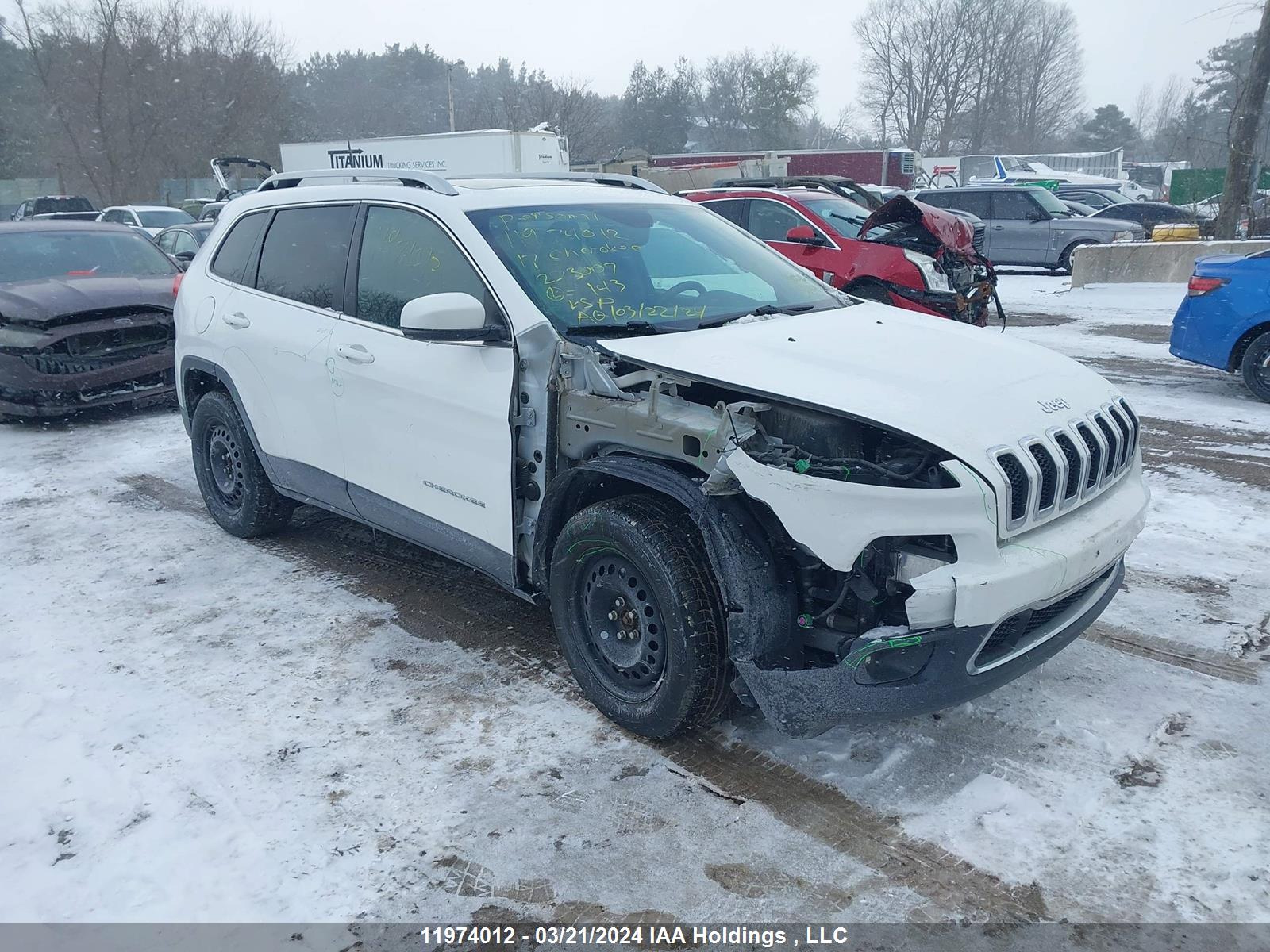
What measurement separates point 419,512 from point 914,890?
8.17ft

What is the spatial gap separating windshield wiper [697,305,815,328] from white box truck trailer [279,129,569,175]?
18344 mm

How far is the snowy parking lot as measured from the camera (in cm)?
271

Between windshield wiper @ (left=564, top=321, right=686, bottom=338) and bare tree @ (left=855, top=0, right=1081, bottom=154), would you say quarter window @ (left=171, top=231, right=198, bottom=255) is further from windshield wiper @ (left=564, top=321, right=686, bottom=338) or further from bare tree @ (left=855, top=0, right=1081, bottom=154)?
bare tree @ (left=855, top=0, right=1081, bottom=154)

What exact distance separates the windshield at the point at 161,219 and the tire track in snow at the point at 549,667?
63.3 ft

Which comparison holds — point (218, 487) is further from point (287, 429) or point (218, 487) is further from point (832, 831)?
point (832, 831)

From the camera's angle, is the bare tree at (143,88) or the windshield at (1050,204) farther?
the bare tree at (143,88)

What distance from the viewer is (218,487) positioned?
5680 mm

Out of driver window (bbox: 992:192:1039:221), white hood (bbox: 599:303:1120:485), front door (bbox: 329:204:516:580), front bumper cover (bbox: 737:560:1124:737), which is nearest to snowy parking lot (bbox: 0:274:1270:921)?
front bumper cover (bbox: 737:560:1124:737)

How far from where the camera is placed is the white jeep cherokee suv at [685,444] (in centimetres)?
281

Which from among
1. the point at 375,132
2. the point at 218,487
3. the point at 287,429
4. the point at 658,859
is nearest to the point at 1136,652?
the point at 658,859

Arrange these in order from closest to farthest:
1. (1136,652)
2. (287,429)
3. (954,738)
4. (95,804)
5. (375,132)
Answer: (95,804) → (954,738) → (1136,652) → (287,429) → (375,132)

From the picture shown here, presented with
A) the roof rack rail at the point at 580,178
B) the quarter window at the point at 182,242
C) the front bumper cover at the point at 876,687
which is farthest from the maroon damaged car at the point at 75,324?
the quarter window at the point at 182,242

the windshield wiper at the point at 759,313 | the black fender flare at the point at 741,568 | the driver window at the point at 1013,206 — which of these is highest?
the driver window at the point at 1013,206

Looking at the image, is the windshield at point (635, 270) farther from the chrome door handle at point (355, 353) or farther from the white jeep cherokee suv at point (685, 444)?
the chrome door handle at point (355, 353)
